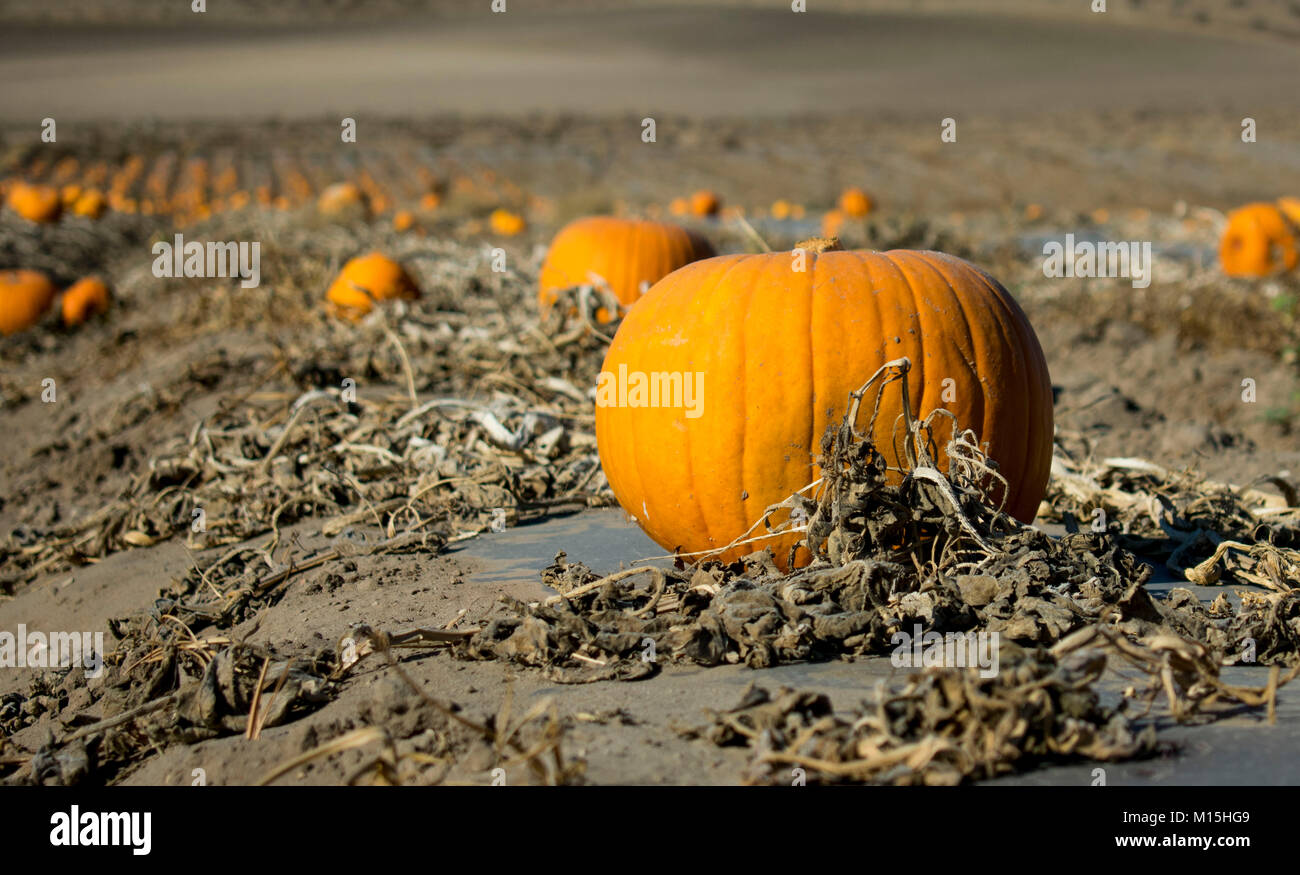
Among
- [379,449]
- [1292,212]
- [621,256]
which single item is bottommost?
[379,449]

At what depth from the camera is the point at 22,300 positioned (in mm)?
10789

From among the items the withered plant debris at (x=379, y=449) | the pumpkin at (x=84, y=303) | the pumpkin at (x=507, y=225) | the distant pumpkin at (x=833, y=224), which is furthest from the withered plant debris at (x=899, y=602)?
the pumpkin at (x=507, y=225)

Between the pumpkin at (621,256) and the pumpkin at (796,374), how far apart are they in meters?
3.61

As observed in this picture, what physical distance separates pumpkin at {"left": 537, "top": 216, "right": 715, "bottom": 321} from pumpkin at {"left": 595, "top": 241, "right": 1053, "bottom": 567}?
142 inches

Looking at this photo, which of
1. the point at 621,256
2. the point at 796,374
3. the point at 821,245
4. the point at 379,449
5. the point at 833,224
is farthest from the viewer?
the point at 833,224

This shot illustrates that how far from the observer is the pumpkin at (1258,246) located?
1053 cm

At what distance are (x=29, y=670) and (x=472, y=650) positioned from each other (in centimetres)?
201

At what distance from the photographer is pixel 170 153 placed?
3419cm

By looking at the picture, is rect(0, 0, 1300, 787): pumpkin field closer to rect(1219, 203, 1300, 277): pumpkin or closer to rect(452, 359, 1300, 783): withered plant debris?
rect(452, 359, 1300, 783): withered plant debris

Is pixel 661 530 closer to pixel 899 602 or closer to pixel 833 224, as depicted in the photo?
pixel 899 602

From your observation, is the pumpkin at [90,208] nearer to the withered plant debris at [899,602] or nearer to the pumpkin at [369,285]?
the pumpkin at [369,285]

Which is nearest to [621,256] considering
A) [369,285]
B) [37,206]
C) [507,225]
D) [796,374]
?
[369,285]

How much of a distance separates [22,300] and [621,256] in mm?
7161
